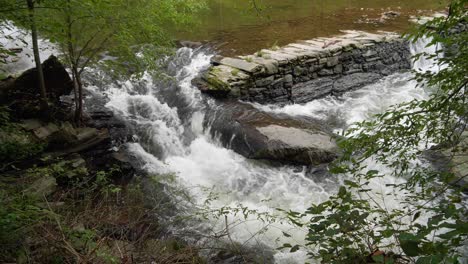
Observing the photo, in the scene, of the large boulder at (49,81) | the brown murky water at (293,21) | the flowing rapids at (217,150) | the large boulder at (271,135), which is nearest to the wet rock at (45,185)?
the large boulder at (49,81)

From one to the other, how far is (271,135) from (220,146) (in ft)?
3.49

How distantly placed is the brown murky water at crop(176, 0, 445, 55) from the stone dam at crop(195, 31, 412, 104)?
4.24 ft

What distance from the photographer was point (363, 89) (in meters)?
9.55

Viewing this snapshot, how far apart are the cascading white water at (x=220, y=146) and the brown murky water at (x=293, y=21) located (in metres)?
1.98

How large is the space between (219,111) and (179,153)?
4.12 feet

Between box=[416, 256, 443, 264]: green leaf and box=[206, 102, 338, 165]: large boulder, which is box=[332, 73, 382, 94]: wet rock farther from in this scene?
box=[416, 256, 443, 264]: green leaf

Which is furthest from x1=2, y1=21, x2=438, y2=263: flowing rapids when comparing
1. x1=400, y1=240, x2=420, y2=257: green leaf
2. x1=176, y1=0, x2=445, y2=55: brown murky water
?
x1=400, y1=240, x2=420, y2=257: green leaf

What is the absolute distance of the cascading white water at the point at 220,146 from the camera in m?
5.54

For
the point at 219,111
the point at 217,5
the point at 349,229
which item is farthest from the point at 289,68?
the point at 217,5

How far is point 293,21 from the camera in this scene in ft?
44.7

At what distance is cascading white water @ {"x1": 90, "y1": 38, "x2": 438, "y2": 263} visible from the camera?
5543 mm

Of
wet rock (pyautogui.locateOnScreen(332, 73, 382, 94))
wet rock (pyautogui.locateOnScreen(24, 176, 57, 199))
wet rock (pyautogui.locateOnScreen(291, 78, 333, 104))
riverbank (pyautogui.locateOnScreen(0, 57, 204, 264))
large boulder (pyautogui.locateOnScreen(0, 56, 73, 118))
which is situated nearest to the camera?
riverbank (pyautogui.locateOnScreen(0, 57, 204, 264))

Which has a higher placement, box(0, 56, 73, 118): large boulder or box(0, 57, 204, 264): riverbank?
box(0, 56, 73, 118): large boulder

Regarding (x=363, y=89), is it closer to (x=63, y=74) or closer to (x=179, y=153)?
(x=179, y=153)
